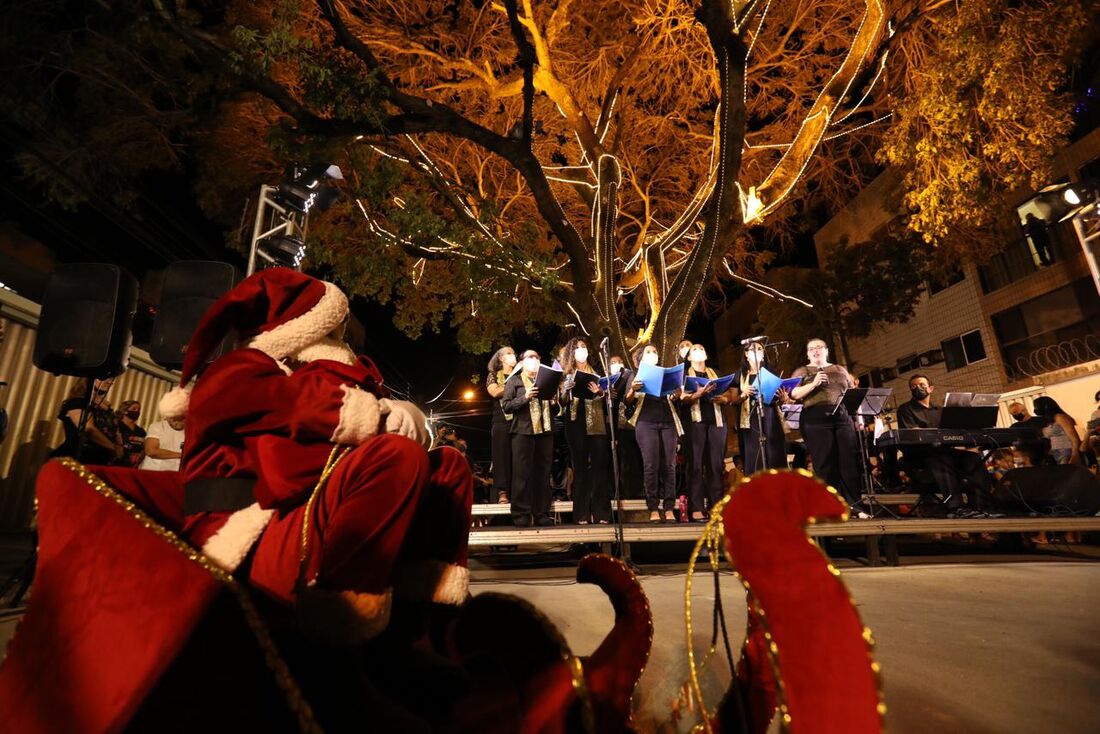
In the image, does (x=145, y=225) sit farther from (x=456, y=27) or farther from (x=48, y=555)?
(x=48, y=555)

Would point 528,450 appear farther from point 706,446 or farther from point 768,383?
point 768,383

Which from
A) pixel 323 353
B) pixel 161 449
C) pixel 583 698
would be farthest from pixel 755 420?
pixel 161 449

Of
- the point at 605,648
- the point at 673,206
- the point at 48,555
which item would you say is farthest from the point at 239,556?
the point at 673,206

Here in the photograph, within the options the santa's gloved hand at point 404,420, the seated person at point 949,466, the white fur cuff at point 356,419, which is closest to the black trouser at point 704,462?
the seated person at point 949,466

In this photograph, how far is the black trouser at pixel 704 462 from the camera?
5621 mm

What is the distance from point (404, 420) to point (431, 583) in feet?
1.56

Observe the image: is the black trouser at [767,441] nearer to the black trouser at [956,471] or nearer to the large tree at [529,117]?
the black trouser at [956,471]

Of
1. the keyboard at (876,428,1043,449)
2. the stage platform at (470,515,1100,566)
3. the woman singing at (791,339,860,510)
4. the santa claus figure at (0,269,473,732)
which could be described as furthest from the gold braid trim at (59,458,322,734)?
the keyboard at (876,428,1043,449)

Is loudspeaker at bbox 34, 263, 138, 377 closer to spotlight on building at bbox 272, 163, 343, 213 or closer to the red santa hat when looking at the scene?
spotlight on building at bbox 272, 163, 343, 213

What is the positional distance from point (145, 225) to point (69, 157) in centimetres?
373

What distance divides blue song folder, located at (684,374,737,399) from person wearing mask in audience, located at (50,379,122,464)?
4840 millimetres

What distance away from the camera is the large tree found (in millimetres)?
→ 5805

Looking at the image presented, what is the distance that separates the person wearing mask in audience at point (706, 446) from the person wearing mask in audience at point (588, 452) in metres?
0.92

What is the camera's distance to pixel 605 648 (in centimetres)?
119
